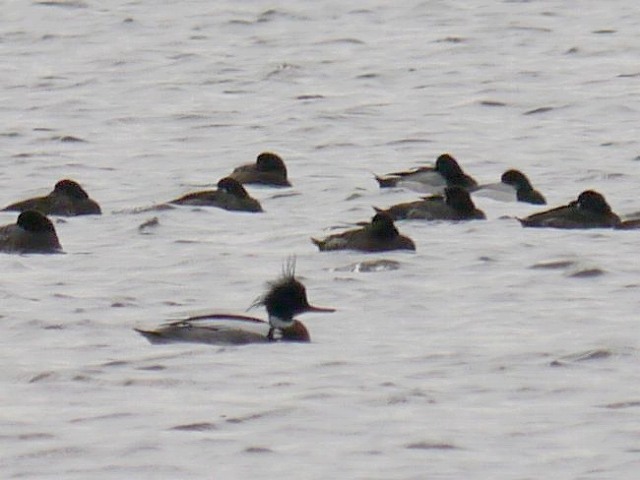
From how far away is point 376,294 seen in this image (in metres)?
17.3

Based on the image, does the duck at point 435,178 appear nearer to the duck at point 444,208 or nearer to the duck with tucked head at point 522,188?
the duck with tucked head at point 522,188

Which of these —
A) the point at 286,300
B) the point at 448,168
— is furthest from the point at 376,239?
the point at 448,168

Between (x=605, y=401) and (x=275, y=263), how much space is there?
6.04 m

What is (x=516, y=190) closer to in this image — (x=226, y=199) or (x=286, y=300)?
(x=226, y=199)

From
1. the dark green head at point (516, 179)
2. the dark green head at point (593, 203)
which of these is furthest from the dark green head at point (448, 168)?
the dark green head at point (593, 203)

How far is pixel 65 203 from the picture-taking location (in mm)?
21766

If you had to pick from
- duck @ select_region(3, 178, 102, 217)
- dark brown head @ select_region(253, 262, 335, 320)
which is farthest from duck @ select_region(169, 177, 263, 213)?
dark brown head @ select_region(253, 262, 335, 320)

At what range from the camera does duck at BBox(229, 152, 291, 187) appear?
24.0 meters

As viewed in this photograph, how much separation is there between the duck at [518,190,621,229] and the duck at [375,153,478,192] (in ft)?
7.59

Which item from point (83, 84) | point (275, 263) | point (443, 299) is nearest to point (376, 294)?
point (443, 299)

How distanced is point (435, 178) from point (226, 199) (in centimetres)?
260

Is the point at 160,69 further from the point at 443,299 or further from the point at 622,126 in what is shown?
the point at 443,299

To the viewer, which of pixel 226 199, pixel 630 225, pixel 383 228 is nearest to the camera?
pixel 383 228

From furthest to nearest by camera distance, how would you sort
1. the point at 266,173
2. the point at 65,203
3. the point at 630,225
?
the point at 266,173, the point at 65,203, the point at 630,225
